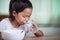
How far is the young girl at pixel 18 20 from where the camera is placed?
0.68 metres

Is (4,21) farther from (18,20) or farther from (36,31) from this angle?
(36,31)

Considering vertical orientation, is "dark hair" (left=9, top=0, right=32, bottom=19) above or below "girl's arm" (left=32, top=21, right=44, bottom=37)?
above

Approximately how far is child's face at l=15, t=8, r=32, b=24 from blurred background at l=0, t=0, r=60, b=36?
5cm

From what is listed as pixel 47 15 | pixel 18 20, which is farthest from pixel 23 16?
pixel 47 15

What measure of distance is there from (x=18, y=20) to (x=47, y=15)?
180 mm

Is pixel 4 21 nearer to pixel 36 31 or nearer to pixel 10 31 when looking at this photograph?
pixel 10 31

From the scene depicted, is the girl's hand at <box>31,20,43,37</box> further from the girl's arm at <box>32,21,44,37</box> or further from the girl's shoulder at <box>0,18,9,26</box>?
the girl's shoulder at <box>0,18,9,26</box>

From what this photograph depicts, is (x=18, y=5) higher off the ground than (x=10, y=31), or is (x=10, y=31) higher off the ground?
(x=18, y=5)

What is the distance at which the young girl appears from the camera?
0.68 metres

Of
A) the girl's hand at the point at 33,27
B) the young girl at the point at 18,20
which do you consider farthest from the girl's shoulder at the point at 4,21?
the girl's hand at the point at 33,27

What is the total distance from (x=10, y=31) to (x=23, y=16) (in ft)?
0.34

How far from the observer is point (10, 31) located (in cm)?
69

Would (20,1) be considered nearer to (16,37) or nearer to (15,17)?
(15,17)

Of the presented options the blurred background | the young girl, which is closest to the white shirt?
the young girl
